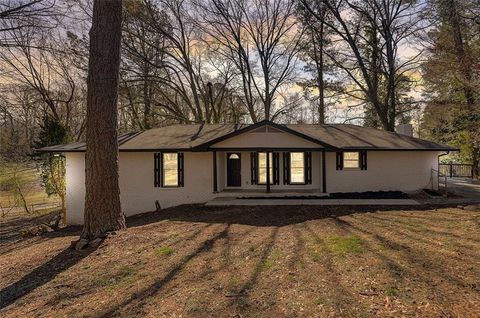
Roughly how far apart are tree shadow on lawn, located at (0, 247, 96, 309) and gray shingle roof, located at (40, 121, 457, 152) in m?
7.42

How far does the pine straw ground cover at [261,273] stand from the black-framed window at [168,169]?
570 centimetres

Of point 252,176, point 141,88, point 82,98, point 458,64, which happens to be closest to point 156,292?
point 252,176

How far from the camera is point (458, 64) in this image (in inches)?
720

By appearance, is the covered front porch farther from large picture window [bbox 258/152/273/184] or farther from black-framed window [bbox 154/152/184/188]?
black-framed window [bbox 154/152/184/188]

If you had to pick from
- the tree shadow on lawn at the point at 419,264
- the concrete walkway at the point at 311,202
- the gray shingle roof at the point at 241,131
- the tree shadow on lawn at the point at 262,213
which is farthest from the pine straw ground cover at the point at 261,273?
the gray shingle roof at the point at 241,131

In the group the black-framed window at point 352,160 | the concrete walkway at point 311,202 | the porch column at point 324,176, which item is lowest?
the concrete walkway at point 311,202

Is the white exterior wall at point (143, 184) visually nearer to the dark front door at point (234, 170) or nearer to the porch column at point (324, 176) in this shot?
the dark front door at point (234, 170)

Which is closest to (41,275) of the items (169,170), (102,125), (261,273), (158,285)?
(158,285)

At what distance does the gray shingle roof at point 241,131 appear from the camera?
13.9 meters

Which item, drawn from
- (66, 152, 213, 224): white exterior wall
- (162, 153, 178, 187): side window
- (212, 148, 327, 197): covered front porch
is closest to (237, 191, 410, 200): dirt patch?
(212, 148, 327, 197): covered front porch

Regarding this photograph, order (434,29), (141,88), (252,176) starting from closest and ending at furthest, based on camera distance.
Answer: (252,176), (434,29), (141,88)

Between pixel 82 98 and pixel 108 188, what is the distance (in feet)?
77.5

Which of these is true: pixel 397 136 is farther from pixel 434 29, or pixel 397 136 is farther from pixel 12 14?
pixel 12 14

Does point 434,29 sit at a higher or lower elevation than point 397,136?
higher
